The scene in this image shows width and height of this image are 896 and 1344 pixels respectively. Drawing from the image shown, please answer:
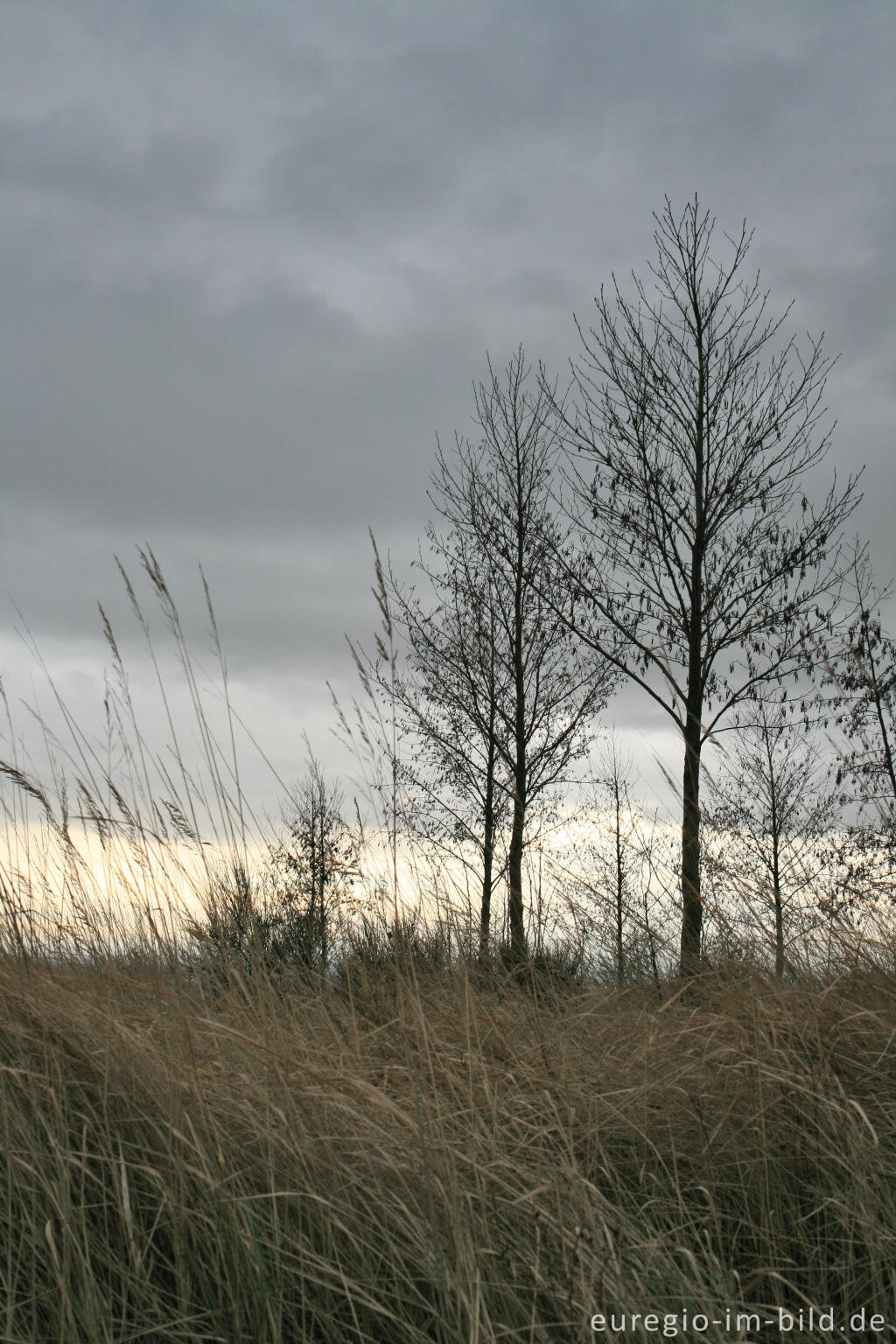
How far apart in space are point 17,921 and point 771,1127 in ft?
8.78

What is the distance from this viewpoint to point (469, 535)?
38.5 ft

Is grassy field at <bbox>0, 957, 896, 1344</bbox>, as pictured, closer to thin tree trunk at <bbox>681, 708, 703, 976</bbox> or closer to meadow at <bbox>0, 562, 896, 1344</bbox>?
meadow at <bbox>0, 562, 896, 1344</bbox>

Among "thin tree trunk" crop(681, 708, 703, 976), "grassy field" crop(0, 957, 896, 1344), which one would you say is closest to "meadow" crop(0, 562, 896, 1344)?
"grassy field" crop(0, 957, 896, 1344)

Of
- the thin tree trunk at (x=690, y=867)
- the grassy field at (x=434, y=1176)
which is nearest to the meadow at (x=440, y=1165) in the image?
the grassy field at (x=434, y=1176)

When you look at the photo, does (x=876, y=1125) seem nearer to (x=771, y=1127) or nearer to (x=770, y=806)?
(x=771, y=1127)

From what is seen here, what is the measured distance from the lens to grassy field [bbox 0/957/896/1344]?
1.74 meters

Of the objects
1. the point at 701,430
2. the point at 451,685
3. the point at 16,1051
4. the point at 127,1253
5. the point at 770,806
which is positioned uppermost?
the point at 701,430

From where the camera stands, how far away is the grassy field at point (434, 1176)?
1.74m

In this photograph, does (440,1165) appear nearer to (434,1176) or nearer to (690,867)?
(434,1176)

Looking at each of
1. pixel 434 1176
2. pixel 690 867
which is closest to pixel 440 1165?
pixel 434 1176

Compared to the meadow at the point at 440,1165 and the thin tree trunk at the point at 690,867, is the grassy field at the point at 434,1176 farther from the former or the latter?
the thin tree trunk at the point at 690,867

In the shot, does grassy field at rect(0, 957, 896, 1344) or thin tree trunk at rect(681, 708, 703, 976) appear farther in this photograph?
thin tree trunk at rect(681, 708, 703, 976)

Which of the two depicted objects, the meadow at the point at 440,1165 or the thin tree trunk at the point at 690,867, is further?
the thin tree trunk at the point at 690,867

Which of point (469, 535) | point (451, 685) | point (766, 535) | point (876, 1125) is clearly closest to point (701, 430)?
point (766, 535)
